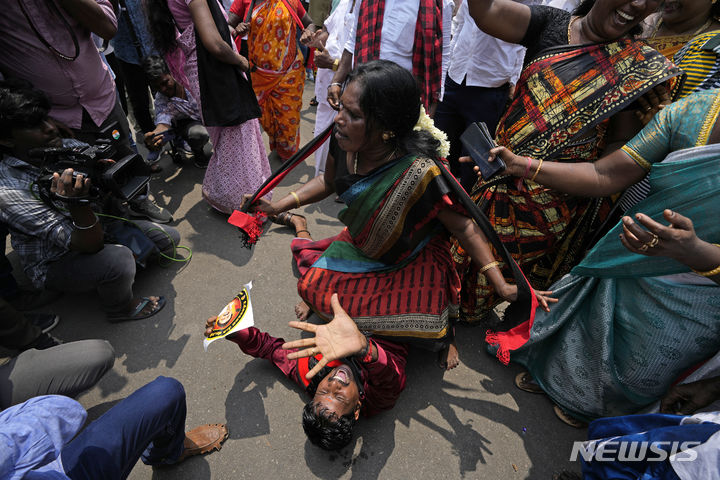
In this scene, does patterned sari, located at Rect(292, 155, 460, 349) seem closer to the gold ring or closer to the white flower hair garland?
the white flower hair garland

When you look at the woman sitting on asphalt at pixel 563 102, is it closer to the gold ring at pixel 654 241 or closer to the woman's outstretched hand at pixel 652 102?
the woman's outstretched hand at pixel 652 102

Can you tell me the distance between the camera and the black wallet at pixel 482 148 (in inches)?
69.8

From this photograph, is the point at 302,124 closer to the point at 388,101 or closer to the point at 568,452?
the point at 388,101

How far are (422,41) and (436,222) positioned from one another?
4.62ft

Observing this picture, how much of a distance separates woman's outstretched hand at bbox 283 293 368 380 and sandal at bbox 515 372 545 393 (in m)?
1.17

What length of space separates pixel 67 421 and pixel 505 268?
2210 millimetres

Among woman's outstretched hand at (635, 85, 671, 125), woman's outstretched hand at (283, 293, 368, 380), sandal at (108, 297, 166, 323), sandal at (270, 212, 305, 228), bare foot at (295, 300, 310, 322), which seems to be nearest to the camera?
woman's outstretched hand at (283, 293, 368, 380)

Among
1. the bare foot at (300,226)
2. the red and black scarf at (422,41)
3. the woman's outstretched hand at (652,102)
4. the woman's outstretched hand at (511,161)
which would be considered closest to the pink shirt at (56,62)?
the bare foot at (300,226)

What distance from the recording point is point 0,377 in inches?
62.3

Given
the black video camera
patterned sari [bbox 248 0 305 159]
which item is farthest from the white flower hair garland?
patterned sari [bbox 248 0 305 159]

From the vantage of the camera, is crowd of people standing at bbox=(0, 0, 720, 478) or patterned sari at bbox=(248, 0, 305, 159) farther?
patterned sari at bbox=(248, 0, 305, 159)

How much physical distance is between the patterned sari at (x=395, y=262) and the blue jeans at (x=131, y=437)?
980 millimetres

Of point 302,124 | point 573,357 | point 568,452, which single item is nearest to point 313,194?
point 573,357

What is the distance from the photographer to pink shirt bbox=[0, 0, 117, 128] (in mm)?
2131
